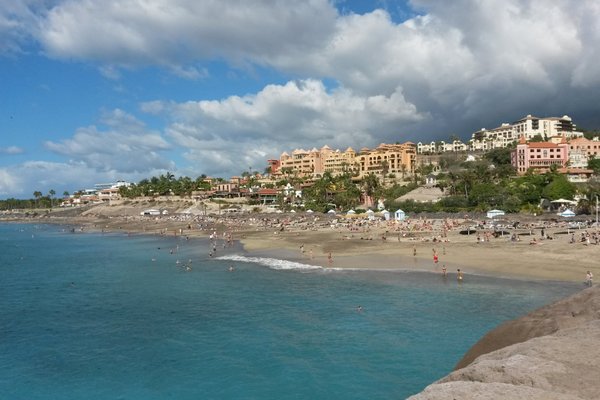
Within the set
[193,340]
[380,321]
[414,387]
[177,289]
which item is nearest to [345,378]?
[414,387]

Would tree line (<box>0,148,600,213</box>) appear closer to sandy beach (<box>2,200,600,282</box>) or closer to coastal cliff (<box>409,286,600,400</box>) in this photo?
sandy beach (<box>2,200,600,282</box>)

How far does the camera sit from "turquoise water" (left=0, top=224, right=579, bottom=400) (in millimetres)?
15953

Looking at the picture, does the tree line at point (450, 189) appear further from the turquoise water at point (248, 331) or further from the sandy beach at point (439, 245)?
the turquoise water at point (248, 331)

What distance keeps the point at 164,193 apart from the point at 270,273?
408 feet

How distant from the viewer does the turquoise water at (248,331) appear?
15953 mm

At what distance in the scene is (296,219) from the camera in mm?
86625

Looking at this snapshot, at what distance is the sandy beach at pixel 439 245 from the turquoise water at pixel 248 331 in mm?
3536

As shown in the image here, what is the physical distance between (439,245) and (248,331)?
28.0 m

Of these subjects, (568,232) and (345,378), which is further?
(568,232)

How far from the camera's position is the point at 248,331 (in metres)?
21.2

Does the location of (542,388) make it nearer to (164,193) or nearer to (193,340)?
(193,340)

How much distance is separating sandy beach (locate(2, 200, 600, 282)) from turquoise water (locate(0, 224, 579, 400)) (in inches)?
139

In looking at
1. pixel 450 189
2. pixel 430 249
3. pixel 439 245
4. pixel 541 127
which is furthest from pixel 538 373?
pixel 541 127

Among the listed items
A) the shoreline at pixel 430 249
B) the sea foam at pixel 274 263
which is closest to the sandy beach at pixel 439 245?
the shoreline at pixel 430 249
